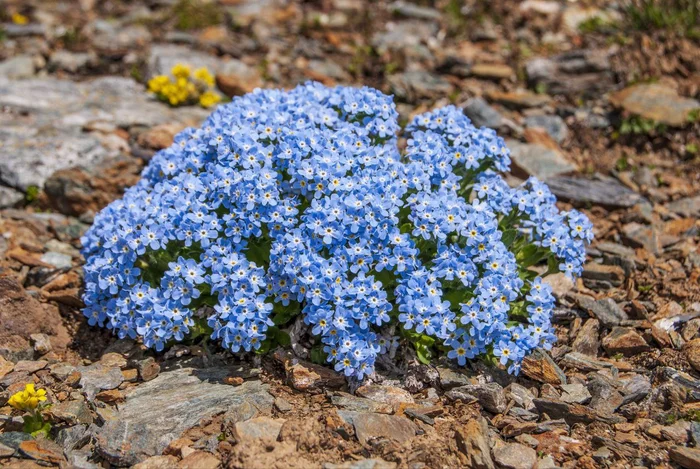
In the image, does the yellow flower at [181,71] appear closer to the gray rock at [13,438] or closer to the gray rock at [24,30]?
the gray rock at [24,30]

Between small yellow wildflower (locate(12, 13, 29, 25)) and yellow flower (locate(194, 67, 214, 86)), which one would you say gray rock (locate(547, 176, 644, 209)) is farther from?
small yellow wildflower (locate(12, 13, 29, 25))

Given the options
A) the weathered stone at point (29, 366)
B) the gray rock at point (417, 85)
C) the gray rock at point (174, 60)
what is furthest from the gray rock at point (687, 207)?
the weathered stone at point (29, 366)

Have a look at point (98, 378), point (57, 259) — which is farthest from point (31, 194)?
point (98, 378)

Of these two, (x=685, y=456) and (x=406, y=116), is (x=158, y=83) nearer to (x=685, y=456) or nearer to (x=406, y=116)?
(x=406, y=116)

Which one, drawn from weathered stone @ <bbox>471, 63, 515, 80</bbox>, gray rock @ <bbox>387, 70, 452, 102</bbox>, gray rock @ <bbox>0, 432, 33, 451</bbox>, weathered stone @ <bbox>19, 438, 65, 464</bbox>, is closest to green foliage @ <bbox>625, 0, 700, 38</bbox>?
weathered stone @ <bbox>471, 63, 515, 80</bbox>

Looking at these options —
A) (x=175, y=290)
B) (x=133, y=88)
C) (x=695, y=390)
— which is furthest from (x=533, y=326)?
(x=133, y=88)

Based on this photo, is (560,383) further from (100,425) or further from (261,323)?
(100,425)
